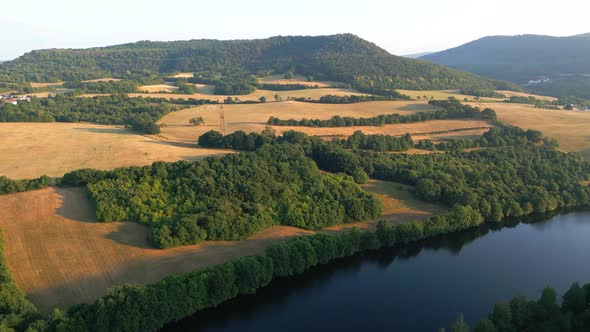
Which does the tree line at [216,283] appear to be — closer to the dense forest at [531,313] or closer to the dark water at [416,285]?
the dark water at [416,285]

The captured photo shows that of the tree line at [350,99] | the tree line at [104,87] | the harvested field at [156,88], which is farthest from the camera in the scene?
the harvested field at [156,88]

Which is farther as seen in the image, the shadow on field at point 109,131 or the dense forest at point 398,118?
the dense forest at point 398,118

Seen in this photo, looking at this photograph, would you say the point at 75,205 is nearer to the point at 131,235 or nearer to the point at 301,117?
the point at 131,235

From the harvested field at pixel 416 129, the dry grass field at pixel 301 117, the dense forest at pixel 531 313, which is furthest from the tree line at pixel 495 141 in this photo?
the dense forest at pixel 531 313

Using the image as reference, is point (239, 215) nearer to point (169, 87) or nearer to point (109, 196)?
point (109, 196)

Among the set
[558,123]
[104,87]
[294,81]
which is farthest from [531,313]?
[104,87]

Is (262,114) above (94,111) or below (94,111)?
below

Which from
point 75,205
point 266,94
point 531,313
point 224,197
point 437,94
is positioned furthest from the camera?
point 266,94
